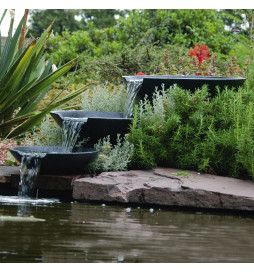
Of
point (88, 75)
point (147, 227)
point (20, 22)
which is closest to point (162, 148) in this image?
point (147, 227)

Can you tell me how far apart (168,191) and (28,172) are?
1565mm

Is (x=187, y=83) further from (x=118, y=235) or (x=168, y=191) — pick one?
(x=118, y=235)

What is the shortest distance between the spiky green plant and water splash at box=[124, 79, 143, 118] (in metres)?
0.77

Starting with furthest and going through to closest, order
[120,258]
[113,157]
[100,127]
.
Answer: [100,127] < [113,157] < [120,258]

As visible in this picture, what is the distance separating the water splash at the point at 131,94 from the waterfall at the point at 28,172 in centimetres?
162

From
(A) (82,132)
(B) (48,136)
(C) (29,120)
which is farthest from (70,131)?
(C) (29,120)

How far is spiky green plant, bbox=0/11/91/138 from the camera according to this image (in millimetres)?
6875

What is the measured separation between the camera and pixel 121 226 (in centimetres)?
431

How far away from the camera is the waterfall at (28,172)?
223 inches

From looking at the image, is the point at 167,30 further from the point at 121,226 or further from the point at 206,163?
the point at 121,226

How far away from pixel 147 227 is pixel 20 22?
4284 mm

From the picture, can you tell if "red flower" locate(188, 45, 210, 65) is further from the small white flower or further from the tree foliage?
the tree foliage

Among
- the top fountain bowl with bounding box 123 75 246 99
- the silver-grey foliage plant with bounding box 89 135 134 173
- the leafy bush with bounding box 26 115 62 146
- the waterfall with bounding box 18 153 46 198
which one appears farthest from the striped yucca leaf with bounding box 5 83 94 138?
the waterfall with bounding box 18 153 46 198

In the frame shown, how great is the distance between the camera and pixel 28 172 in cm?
568
